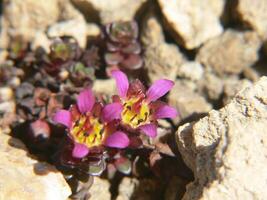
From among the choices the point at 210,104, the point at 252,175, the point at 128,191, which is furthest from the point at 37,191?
the point at 210,104

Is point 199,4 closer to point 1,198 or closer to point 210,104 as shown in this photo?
point 210,104

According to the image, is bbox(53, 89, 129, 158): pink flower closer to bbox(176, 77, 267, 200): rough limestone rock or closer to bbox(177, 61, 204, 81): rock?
bbox(176, 77, 267, 200): rough limestone rock

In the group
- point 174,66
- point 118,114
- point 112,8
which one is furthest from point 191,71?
point 118,114

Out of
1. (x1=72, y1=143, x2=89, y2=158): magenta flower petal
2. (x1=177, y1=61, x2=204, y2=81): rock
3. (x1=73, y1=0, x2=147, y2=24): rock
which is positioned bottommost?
(x1=177, y1=61, x2=204, y2=81): rock

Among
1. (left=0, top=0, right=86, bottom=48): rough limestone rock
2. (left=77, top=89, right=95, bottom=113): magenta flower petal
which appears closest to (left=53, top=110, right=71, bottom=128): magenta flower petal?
(left=77, top=89, right=95, bottom=113): magenta flower petal

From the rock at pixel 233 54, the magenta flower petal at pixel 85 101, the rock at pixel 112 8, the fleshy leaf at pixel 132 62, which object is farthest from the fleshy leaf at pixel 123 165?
the rock at pixel 112 8

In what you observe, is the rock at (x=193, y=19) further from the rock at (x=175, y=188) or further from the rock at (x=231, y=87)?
the rock at (x=175, y=188)
